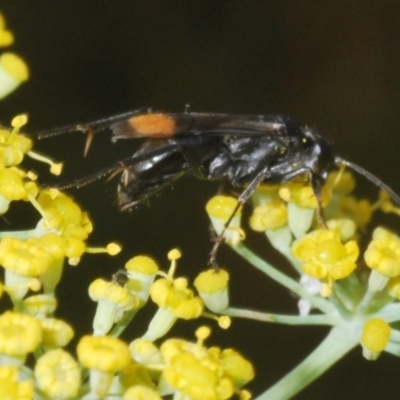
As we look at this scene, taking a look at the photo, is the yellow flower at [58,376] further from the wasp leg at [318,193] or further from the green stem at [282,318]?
the wasp leg at [318,193]

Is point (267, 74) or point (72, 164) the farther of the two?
point (267, 74)

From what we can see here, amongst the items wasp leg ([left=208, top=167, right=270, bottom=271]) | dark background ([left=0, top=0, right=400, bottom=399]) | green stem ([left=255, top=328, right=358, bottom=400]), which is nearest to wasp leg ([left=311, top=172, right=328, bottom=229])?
wasp leg ([left=208, top=167, right=270, bottom=271])

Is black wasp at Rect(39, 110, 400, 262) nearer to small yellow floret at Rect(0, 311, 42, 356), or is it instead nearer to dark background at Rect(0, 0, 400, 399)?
small yellow floret at Rect(0, 311, 42, 356)

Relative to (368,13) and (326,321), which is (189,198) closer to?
(368,13)

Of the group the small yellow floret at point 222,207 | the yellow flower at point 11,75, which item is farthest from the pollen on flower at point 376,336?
the yellow flower at point 11,75

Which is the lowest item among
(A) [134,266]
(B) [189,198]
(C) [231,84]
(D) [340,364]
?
(D) [340,364]

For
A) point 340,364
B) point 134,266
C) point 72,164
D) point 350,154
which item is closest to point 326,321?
point 134,266
